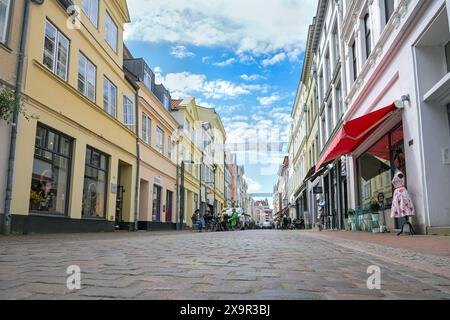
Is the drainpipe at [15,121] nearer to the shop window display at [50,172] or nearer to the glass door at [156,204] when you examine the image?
the shop window display at [50,172]

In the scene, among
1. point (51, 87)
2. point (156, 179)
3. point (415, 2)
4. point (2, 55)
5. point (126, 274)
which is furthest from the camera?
point (156, 179)

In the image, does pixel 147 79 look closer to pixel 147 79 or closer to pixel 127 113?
pixel 147 79

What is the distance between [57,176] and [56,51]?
4064mm

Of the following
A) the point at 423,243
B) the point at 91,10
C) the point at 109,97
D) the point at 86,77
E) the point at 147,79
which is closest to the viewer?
the point at 423,243

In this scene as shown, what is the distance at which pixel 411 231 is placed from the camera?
9633 millimetres

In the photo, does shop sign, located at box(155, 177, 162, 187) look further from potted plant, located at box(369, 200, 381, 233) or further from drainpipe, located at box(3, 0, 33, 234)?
potted plant, located at box(369, 200, 381, 233)

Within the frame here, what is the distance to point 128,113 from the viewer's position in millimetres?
20672

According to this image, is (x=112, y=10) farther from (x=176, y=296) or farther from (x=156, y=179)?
(x=176, y=296)

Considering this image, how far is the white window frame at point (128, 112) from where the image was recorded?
2022cm

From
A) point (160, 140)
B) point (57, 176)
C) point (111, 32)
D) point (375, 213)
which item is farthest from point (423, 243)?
point (160, 140)

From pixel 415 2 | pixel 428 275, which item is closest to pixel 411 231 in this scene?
pixel 415 2

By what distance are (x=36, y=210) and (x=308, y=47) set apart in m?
24.9

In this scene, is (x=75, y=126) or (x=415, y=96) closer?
(x=415, y=96)

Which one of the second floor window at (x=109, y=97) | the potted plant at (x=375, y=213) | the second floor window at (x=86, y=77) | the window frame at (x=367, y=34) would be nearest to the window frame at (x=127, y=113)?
the second floor window at (x=109, y=97)
